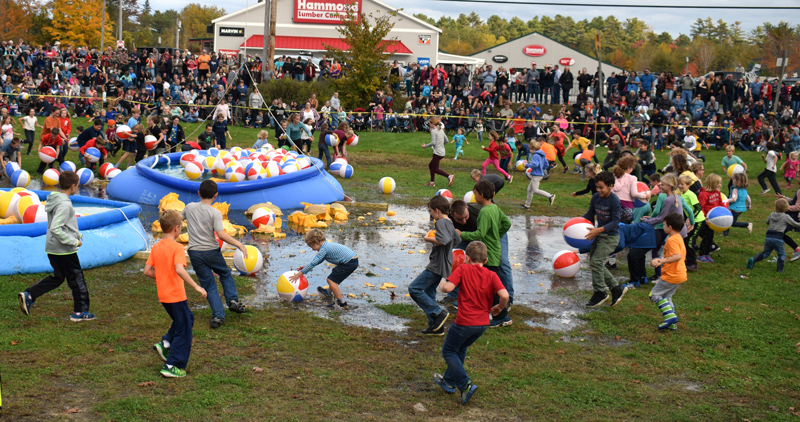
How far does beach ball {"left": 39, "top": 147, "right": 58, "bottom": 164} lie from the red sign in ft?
149

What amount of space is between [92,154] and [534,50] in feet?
146

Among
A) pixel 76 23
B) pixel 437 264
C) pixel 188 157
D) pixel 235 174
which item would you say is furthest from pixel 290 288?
pixel 76 23

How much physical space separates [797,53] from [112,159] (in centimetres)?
7886

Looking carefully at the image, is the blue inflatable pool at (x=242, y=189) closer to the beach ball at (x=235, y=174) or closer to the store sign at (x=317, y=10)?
the beach ball at (x=235, y=174)

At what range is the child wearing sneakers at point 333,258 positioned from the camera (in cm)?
820

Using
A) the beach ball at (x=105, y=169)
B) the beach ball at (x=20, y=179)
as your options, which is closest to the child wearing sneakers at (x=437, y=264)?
the beach ball at (x=20, y=179)

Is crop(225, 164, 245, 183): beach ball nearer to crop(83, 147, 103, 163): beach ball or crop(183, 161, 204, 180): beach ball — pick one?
crop(183, 161, 204, 180): beach ball

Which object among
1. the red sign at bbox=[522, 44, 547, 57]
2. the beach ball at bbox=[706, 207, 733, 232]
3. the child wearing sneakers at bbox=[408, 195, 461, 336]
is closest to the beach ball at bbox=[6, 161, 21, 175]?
the child wearing sneakers at bbox=[408, 195, 461, 336]

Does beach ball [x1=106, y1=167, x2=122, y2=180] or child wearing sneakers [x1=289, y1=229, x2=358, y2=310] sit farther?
Answer: beach ball [x1=106, y1=167, x2=122, y2=180]

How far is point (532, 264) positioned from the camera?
11.4 m

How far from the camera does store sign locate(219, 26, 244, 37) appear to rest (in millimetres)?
48750

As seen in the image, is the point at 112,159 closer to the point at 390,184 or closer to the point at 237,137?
the point at 237,137

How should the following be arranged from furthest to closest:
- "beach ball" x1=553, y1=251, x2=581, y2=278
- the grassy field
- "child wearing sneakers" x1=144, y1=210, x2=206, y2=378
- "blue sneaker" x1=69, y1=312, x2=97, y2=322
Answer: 1. "beach ball" x1=553, y1=251, x2=581, y2=278
2. "blue sneaker" x1=69, y1=312, x2=97, y2=322
3. "child wearing sneakers" x1=144, y1=210, x2=206, y2=378
4. the grassy field

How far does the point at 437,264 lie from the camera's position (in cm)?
770
